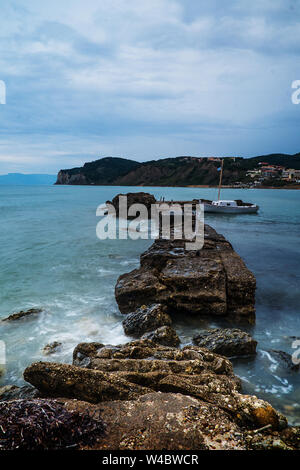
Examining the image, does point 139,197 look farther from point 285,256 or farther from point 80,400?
point 80,400

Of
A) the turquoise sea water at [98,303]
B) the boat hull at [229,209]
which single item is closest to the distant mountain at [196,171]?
the boat hull at [229,209]

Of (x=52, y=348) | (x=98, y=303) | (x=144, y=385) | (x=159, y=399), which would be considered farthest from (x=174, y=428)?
(x=98, y=303)

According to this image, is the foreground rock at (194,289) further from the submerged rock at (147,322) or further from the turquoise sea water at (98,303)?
the submerged rock at (147,322)

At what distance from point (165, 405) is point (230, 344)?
3.28m

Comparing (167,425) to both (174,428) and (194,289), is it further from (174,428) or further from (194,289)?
(194,289)

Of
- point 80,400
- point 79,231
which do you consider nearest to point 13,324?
point 80,400

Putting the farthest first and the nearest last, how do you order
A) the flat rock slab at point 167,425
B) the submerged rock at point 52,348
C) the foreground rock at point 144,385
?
the submerged rock at point 52,348 < the foreground rock at point 144,385 < the flat rock slab at point 167,425

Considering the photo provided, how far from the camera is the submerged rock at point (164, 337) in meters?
6.14

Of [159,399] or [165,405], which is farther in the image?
[159,399]

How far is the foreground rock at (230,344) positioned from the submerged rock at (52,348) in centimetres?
366

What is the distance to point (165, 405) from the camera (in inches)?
125

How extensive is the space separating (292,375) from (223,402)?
10.1 feet

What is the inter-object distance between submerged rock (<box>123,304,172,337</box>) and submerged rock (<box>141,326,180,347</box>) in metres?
0.55

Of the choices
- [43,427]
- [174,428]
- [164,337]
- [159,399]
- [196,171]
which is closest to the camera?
[43,427]
